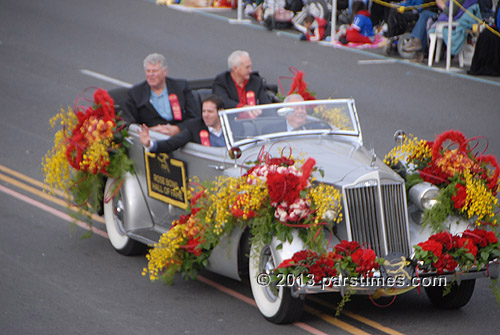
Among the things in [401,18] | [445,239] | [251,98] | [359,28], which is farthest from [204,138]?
[359,28]

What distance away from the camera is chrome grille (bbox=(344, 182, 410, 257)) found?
674cm

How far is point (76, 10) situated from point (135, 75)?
22.1ft

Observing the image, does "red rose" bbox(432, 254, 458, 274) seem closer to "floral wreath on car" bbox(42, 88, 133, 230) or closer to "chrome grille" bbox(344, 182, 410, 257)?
"chrome grille" bbox(344, 182, 410, 257)

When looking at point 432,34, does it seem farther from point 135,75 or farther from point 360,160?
point 360,160

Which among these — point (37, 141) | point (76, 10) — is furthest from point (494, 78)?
point (76, 10)

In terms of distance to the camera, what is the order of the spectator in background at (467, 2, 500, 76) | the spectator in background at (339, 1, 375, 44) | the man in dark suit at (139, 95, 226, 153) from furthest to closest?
the spectator in background at (339, 1, 375, 44), the spectator in background at (467, 2, 500, 76), the man in dark suit at (139, 95, 226, 153)

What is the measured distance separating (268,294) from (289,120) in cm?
173

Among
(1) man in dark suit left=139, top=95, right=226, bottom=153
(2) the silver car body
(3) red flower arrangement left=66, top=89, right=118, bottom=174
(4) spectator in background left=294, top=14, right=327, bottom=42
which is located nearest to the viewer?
(2) the silver car body

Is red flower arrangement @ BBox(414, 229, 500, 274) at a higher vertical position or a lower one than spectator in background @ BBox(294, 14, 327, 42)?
higher

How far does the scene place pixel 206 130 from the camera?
820cm

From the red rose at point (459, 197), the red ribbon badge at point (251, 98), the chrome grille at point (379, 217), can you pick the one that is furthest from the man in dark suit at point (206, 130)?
the red rose at point (459, 197)

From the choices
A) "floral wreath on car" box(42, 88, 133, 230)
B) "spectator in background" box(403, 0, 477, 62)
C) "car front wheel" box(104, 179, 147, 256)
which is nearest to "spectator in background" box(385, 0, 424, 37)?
"spectator in background" box(403, 0, 477, 62)

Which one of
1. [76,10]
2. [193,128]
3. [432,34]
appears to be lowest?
[76,10]

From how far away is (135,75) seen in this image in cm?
1666
